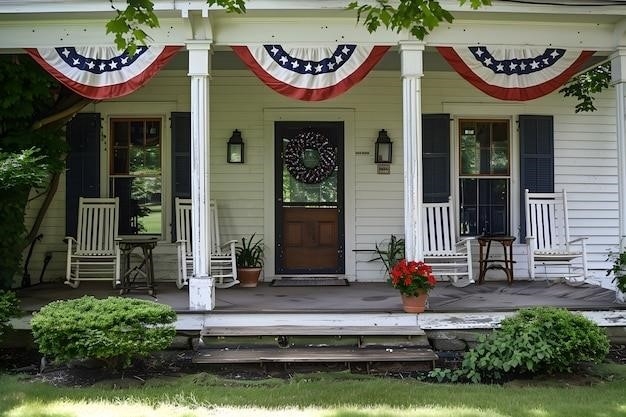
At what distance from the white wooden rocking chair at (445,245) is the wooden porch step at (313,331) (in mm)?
1641

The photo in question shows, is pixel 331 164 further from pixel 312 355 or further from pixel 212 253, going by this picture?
pixel 312 355

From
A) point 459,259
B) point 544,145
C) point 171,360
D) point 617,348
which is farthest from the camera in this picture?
point 544,145

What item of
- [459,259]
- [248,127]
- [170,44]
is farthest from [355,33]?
[459,259]

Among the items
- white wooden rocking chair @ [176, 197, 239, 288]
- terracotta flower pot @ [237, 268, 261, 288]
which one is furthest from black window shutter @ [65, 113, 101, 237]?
terracotta flower pot @ [237, 268, 261, 288]

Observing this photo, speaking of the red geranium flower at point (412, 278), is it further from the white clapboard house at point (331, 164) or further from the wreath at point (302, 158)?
the wreath at point (302, 158)

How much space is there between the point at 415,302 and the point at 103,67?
11.5 feet

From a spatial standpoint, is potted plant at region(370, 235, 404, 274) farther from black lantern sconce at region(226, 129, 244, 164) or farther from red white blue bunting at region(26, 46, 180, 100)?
red white blue bunting at region(26, 46, 180, 100)

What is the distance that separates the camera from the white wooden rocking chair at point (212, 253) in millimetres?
6586

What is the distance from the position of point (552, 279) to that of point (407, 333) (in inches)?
120

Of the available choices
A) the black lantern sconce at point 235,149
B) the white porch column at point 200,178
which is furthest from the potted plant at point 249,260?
the white porch column at point 200,178

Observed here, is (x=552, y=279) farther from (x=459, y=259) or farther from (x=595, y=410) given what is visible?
(x=595, y=410)

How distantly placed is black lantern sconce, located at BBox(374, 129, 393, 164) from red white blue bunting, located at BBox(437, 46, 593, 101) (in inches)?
70.7

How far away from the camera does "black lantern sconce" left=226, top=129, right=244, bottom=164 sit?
7246mm

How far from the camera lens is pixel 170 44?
543cm
